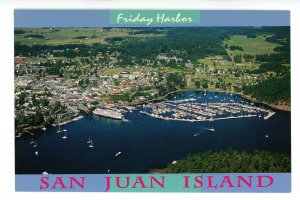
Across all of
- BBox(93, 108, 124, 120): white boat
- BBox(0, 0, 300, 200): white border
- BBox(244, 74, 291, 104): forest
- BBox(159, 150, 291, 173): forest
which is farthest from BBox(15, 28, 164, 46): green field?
BBox(159, 150, 291, 173): forest

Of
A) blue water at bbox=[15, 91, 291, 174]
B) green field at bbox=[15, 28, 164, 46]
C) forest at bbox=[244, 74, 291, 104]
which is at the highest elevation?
green field at bbox=[15, 28, 164, 46]

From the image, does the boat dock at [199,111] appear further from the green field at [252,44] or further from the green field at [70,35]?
the green field at [70,35]

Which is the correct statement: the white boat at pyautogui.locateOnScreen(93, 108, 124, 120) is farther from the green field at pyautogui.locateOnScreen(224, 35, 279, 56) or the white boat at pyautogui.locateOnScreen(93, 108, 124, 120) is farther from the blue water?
the green field at pyautogui.locateOnScreen(224, 35, 279, 56)

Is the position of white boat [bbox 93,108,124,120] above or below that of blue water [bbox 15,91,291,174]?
above

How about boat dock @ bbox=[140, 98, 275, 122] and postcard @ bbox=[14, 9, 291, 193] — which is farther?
boat dock @ bbox=[140, 98, 275, 122]

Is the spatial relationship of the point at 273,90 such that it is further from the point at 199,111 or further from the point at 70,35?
the point at 70,35
